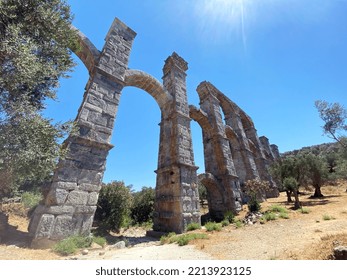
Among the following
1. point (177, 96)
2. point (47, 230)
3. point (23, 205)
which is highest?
point (177, 96)

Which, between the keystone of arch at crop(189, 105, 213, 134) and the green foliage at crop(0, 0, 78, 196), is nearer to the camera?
the green foliage at crop(0, 0, 78, 196)

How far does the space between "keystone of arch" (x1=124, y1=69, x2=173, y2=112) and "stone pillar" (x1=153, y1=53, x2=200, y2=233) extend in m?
A: 0.46

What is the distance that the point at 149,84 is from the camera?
11.4 m

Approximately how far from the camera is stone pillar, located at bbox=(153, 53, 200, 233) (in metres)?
9.09

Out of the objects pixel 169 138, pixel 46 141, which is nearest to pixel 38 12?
pixel 46 141

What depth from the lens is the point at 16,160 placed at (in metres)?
4.48

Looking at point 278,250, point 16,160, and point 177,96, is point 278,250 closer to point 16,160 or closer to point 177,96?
point 16,160

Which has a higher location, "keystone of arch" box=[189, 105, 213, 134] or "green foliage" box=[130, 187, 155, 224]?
"keystone of arch" box=[189, 105, 213, 134]

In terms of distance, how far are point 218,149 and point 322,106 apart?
16.2m

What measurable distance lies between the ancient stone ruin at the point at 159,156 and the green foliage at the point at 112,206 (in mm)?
3694

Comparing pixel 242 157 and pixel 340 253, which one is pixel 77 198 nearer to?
pixel 340 253

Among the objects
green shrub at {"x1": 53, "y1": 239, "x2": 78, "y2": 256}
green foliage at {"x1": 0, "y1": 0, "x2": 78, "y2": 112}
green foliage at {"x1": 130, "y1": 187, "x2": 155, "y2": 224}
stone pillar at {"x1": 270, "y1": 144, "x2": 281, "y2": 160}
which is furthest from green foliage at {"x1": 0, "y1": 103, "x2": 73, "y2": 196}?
stone pillar at {"x1": 270, "y1": 144, "x2": 281, "y2": 160}

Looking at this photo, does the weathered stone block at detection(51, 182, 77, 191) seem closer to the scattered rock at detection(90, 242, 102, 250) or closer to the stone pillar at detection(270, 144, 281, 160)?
the scattered rock at detection(90, 242, 102, 250)

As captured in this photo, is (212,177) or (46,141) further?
(212,177)
